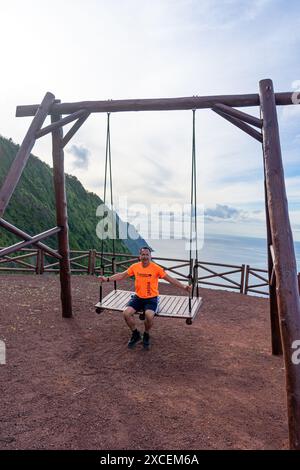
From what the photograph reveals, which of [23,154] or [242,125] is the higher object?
[242,125]

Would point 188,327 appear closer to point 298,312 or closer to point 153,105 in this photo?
point 298,312

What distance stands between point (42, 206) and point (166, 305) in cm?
2770

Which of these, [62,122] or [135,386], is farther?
[62,122]

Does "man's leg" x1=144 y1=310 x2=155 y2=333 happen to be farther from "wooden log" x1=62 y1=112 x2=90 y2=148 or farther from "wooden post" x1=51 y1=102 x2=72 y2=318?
"wooden log" x1=62 y1=112 x2=90 y2=148

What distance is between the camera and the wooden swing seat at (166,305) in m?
4.83

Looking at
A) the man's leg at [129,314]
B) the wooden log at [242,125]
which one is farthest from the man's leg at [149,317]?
the wooden log at [242,125]

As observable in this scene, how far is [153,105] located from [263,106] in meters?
1.65

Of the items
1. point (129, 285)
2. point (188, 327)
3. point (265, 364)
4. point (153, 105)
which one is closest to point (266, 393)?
point (265, 364)

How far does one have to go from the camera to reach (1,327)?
5.70 metres

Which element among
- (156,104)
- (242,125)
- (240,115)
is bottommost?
(242,125)

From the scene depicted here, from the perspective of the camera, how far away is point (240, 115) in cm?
463

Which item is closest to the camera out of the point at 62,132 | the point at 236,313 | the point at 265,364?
the point at 265,364

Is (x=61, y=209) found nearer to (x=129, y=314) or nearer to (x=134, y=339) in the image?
(x=129, y=314)

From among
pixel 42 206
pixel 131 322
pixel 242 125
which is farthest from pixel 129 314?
pixel 42 206
